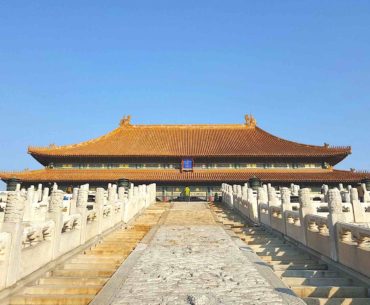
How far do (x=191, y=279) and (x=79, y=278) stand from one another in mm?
2021

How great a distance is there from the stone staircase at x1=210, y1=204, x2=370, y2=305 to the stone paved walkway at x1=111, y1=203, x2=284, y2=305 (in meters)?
0.55

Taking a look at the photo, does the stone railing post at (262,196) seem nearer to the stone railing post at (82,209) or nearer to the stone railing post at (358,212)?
the stone railing post at (358,212)

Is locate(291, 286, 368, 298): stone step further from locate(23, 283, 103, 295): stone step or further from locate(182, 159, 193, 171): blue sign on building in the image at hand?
locate(182, 159, 193, 171): blue sign on building

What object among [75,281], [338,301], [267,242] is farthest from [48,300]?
[267,242]

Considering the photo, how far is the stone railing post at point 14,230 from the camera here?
5020 mm

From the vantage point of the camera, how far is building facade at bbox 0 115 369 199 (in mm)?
27875

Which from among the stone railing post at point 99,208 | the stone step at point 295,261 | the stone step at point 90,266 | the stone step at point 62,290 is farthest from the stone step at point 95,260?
the stone step at point 295,261

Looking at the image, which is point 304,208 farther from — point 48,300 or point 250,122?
point 250,122

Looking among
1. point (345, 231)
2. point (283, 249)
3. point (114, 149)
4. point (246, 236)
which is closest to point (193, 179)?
point (114, 149)

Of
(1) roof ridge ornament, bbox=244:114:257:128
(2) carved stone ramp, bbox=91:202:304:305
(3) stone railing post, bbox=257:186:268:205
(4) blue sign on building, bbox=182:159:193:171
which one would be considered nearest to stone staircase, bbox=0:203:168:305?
(2) carved stone ramp, bbox=91:202:304:305

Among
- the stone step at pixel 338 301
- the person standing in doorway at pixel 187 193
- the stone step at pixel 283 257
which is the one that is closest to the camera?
the stone step at pixel 338 301

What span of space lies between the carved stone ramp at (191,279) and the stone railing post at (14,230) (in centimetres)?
139

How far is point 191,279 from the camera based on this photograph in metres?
5.82

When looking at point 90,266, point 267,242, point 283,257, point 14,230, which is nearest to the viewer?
point 14,230
